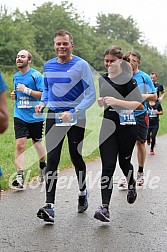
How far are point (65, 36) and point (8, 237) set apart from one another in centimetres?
229

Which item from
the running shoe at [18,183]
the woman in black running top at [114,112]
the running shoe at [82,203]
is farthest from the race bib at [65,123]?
the running shoe at [18,183]

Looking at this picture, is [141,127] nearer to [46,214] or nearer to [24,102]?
[24,102]

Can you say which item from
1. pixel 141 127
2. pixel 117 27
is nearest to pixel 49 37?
pixel 117 27

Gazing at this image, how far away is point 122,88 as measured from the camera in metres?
5.32

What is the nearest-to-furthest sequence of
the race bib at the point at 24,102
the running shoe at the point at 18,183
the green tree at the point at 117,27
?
1. the running shoe at the point at 18,183
2. the race bib at the point at 24,102
3. the green tree at the point at 117,27

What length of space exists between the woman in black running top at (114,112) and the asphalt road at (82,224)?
407 millimetres

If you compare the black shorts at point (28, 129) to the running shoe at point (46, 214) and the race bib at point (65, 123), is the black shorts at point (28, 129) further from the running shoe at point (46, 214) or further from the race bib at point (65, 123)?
the running shoe at point (46, 214)

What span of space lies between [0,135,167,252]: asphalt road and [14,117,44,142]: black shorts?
743 millimetres

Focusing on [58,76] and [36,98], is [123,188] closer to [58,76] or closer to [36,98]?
[36,98]

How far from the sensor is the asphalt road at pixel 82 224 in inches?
175

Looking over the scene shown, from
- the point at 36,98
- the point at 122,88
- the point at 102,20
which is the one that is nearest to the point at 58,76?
the point at 122,88

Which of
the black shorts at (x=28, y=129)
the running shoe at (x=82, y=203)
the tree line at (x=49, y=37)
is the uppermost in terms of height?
the tree line at (x=49, y=37)

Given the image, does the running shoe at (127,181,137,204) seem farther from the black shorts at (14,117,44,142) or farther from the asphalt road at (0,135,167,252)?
the black shorts at (14,117,44,142)

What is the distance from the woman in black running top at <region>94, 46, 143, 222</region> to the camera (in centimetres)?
532
